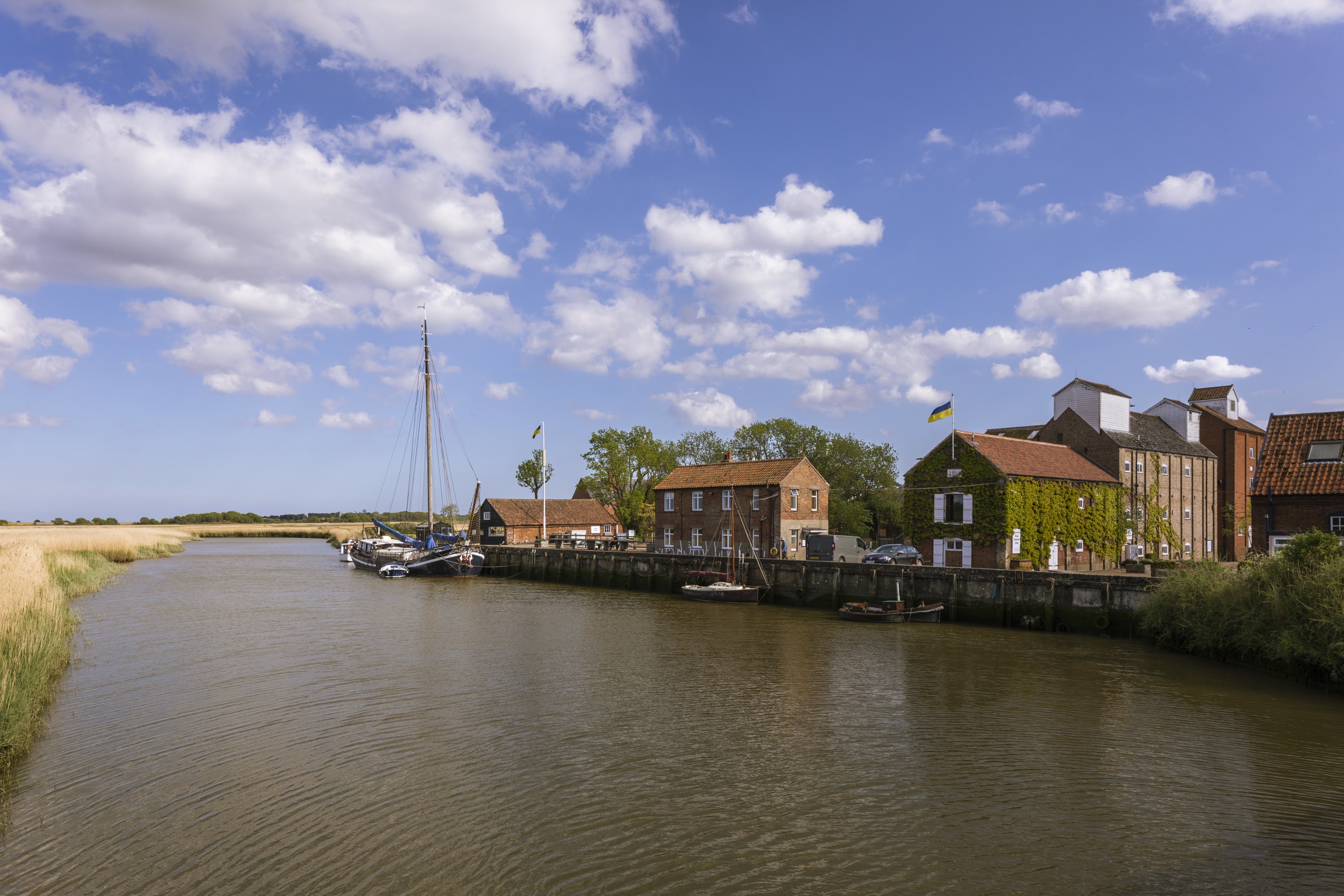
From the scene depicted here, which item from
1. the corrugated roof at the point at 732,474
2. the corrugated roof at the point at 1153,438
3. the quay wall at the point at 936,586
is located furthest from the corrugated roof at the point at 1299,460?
the corrugated roof at the point at 732,474

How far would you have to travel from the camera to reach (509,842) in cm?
1121

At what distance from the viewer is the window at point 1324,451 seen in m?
34.3

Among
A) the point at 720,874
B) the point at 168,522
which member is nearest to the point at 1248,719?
the point at 720,874

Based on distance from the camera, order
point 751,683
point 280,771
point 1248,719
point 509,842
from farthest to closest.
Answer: point 751,683
point 1248,719
point 280,771
point 509,842

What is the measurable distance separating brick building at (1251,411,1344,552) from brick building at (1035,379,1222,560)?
13.1m

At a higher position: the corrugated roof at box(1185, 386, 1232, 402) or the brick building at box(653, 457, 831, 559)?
the corrugated roof at box(1185, 386, 1232, 402)

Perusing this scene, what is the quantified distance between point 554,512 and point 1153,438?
5742 centimetres

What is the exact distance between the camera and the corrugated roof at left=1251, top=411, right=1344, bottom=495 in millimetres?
33625

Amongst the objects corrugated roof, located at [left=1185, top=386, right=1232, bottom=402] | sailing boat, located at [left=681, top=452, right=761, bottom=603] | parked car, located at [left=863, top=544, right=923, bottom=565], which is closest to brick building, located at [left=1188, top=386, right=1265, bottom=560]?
corrugated roof, located at [left=1185, top=386, right=1232, bottom=402]

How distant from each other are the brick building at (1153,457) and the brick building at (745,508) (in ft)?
54.8

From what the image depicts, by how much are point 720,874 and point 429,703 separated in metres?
11.1

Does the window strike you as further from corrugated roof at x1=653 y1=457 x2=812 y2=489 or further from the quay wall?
corrugated roof at x1=653 y1=457 x2=812 y2=489

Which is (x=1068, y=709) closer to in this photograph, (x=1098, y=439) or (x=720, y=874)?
(x=720, y=874)

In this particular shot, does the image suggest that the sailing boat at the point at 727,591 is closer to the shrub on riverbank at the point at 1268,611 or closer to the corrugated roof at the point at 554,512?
the shrub on riverbank at the point at 1268,611
